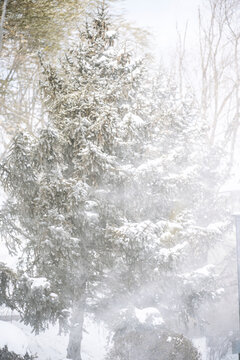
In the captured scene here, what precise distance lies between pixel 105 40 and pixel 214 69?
10.4m

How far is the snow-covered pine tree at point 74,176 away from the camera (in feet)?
19.8

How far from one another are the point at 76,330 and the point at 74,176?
391 centimetres

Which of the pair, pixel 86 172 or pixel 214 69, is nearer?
pixel 86 172

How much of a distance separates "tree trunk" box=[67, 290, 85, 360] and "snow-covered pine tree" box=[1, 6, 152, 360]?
0.02 metres

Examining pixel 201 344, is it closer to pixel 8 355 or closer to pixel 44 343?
pixel 44 343

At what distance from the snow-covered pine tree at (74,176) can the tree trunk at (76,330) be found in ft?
0.07

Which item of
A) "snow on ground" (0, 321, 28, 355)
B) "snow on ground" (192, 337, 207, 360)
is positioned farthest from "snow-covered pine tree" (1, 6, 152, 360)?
"snow on ground" (192, 337, 207, 360)

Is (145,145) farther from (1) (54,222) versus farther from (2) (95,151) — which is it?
(1) (54,222)

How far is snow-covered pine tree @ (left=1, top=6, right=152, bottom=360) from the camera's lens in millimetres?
6035

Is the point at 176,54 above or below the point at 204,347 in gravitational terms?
above

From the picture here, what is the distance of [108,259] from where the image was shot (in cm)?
728

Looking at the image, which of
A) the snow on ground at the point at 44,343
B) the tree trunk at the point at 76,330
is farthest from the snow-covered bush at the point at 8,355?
the tree trunk at the point at 76,330

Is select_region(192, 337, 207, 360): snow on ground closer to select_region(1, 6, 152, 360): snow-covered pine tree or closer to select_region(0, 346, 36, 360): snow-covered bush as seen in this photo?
select_region(1, 6, 152, 360): snow-covered pine tree

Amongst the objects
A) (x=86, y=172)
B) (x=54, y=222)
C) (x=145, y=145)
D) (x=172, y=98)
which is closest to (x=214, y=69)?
(x=172, y=98)
